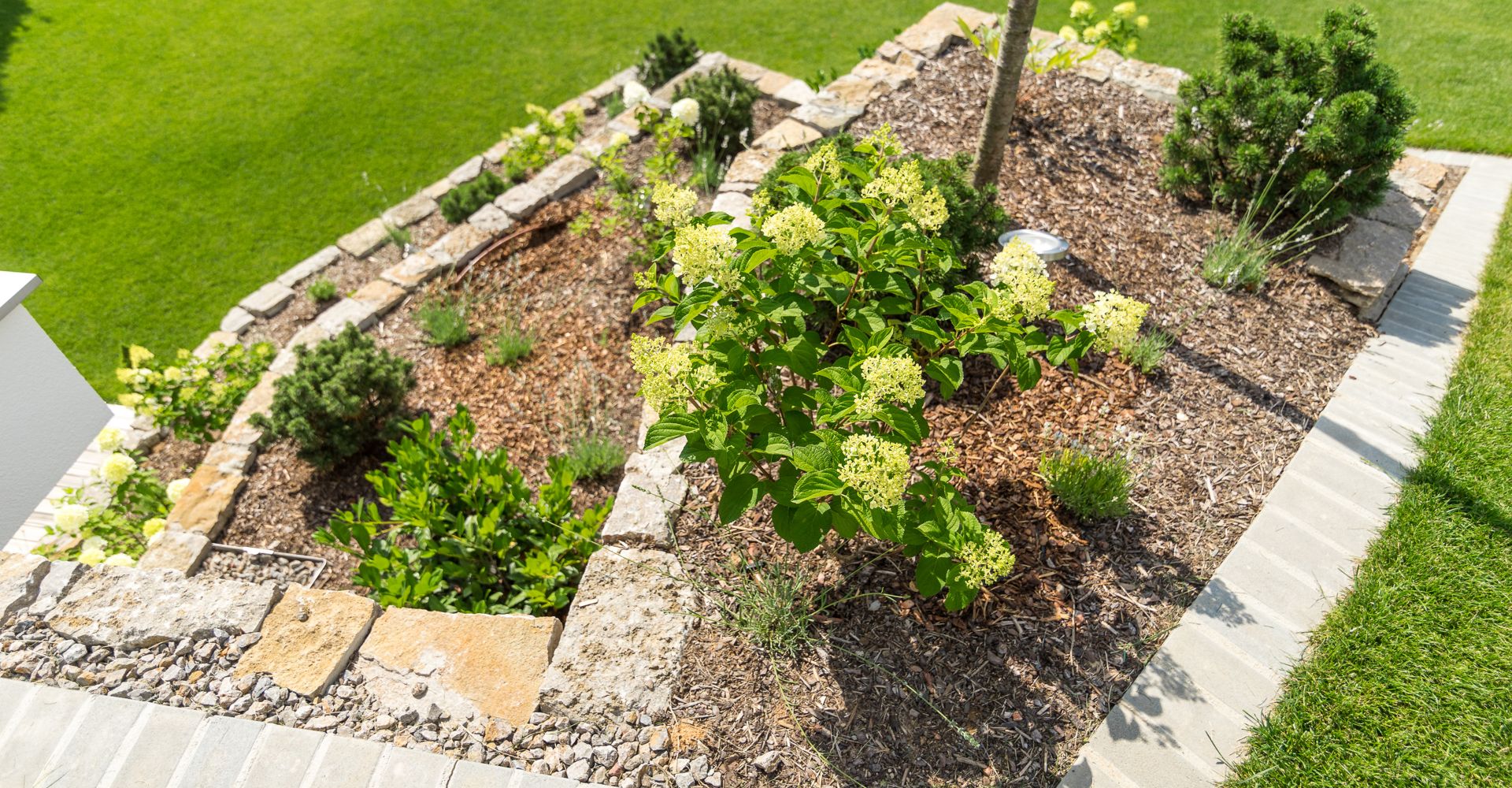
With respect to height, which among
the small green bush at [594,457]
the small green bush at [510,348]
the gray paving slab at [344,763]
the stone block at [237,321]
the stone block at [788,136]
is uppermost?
the stone block at [788,136]

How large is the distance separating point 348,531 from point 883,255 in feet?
8.85

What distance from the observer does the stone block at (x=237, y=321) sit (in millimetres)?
5738

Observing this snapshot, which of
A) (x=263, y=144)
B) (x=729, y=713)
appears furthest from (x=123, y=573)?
(x=263, y=144)

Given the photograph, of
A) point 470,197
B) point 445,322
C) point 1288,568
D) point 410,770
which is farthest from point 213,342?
point 1288,568

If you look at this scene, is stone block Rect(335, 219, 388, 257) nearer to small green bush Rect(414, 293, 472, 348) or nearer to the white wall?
small green bush Rect(414, 293, 472, 348)

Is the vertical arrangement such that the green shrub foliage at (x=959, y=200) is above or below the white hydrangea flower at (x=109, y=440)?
above

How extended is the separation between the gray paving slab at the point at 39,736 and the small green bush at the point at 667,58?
6271 millimetres

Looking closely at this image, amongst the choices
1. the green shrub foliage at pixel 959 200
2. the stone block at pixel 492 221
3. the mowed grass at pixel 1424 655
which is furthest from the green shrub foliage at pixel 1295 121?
the stone block at pixel 492 221

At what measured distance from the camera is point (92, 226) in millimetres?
5980

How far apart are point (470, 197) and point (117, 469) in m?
3.08

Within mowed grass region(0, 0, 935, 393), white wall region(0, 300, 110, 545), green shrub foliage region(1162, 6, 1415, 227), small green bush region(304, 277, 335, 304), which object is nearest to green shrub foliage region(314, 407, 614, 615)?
white wall region(0, 300, 110, 545)

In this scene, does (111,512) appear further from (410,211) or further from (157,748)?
(410,211)

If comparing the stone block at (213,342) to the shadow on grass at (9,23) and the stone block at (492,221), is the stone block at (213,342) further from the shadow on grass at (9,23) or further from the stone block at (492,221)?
the shadow on grass at (9,23)

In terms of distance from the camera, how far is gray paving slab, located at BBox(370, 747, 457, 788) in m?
2.54
